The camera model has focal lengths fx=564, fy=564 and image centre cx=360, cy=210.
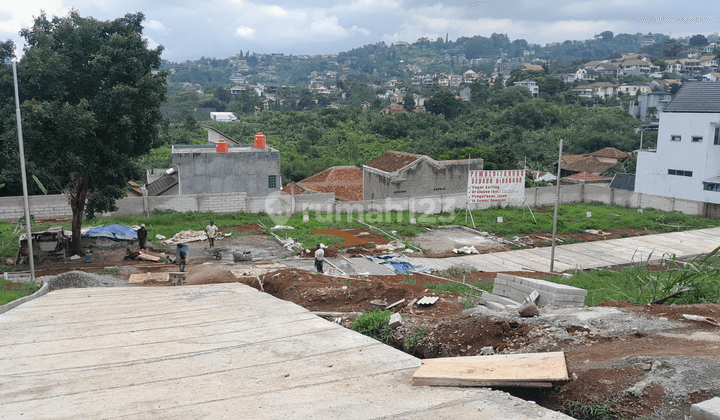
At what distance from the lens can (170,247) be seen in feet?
71.8

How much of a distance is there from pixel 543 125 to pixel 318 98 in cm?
6949

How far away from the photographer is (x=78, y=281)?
14500mm

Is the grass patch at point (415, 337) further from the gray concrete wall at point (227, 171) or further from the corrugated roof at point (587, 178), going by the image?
→ the corrugated roof at point (587, 178)

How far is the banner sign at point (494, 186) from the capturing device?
2922 cm

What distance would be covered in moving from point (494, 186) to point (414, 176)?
5397 millimetres

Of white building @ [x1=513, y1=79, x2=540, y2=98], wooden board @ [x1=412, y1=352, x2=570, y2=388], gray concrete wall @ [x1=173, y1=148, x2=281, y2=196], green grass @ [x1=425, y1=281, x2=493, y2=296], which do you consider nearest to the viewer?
wooden board @ [x1=412, y1=352, x2=570, y2=388]

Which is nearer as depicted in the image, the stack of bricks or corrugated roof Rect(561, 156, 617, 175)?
the stack of bricks

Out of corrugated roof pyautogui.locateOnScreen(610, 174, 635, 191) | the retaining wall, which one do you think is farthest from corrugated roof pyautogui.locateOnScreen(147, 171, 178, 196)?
corrugated roof pyautogui.locateOnScreen(610, 174, 635, 191)

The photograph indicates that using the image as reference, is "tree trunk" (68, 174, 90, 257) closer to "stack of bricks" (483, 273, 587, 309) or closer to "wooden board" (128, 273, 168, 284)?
"wooden board" (128, 273, 168, 284)

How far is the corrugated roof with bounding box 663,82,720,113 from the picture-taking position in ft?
112

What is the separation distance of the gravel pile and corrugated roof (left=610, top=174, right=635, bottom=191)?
33.0m

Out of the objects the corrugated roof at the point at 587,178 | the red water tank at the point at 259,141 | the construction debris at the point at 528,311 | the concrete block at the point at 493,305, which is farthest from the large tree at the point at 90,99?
the corrugated roof at the point at 587,178

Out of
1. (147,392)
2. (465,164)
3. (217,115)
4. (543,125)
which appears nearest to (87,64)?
(147,392)

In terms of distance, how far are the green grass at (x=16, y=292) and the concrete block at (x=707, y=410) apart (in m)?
10.8
